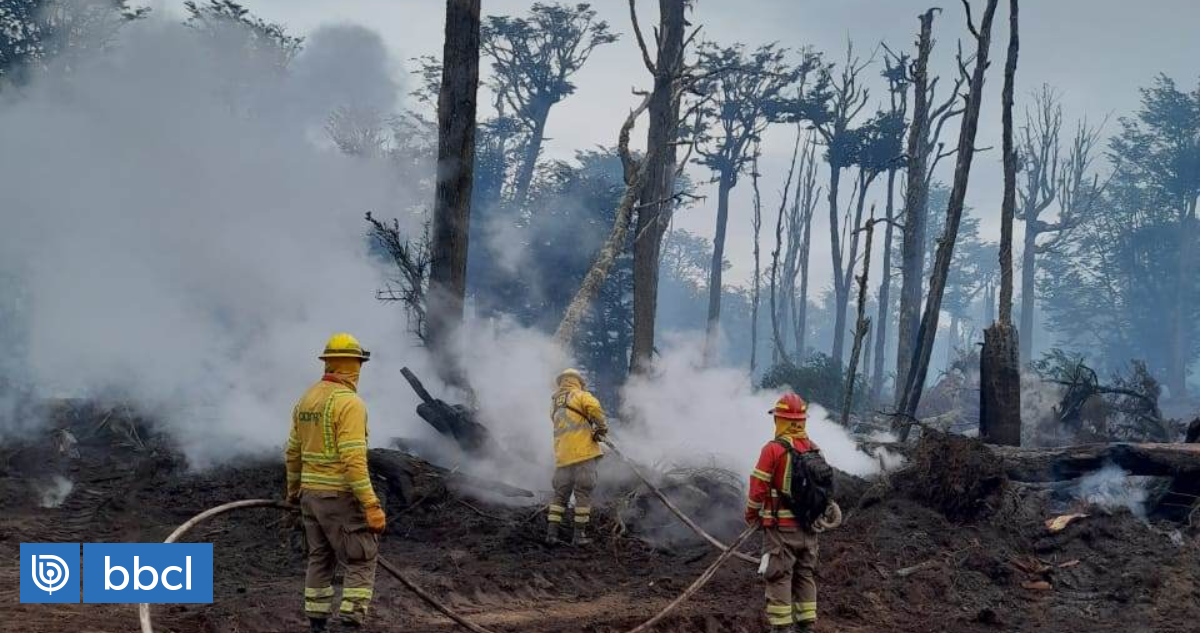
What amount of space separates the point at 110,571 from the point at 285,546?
1.72m

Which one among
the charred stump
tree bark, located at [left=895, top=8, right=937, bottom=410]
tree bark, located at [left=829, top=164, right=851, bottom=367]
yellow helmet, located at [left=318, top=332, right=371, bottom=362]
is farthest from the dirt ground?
tree bark, located at [left=829, top=164, right=851, bottom=367]

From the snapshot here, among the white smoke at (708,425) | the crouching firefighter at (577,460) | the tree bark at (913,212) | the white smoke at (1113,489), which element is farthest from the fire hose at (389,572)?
the tree bark at (913,212)

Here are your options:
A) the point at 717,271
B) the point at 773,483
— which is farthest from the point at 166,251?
the point at 717,271

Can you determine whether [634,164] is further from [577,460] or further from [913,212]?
[913,212]

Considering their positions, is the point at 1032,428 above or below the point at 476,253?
below

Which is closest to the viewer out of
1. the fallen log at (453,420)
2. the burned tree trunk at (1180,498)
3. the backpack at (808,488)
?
the backpack at (808,488)

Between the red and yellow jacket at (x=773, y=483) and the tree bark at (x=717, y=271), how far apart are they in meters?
22.4

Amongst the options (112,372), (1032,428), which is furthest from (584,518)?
(1032,428)

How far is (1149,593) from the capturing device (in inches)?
368

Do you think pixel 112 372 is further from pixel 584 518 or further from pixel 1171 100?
pixel 1171 100

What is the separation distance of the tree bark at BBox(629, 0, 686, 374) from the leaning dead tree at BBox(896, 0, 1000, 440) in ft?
16.1

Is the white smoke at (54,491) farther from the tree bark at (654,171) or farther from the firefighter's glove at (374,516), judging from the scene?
the tree bark at (654,171)

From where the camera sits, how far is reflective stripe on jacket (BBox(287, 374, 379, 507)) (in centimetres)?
648

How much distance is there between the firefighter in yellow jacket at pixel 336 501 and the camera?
21.4 ft
